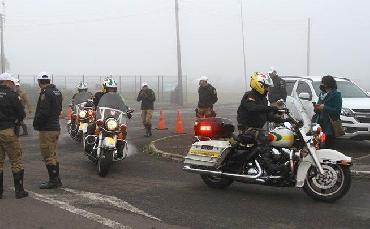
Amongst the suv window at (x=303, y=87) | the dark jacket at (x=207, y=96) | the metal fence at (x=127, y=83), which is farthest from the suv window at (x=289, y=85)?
the metal fence at (x=127, y=83)

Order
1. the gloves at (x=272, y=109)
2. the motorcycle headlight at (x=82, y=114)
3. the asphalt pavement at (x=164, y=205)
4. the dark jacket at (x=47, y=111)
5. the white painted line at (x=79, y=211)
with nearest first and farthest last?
the white painted line at (x=79, y=211), the asphalt pavement at (x=164, y=205), the gloves at (x=272, y=109), the dark jacket at (x=47, y=111), the motorcycle headlight at (x=82, y=114)

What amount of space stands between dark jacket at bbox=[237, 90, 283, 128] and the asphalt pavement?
3.68 feet

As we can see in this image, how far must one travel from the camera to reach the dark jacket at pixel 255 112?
7.62 m

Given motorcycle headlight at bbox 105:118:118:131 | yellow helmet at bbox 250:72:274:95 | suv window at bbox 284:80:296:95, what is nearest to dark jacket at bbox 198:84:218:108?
suv window at bbox 284:80:296:95

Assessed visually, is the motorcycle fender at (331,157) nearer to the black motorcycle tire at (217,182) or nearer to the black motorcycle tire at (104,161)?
the black motorcycle tire at (217,182)

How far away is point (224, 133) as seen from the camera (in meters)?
8.34

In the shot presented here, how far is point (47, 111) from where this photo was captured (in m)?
8.59

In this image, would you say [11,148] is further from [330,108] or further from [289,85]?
[289,85]

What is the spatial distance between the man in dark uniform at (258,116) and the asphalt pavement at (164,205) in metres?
0.66

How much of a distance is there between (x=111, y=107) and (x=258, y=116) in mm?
3740

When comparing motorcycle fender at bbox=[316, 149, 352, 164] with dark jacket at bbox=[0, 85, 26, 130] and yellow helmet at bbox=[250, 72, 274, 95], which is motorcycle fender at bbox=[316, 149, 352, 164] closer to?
yellow helmet at bbox=[250, 72, 274, 95]

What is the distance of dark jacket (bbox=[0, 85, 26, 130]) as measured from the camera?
789cm

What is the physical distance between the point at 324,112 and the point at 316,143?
345 cm

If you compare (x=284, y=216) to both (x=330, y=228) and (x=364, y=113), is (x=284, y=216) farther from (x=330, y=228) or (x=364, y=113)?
(x=364, y=113)
